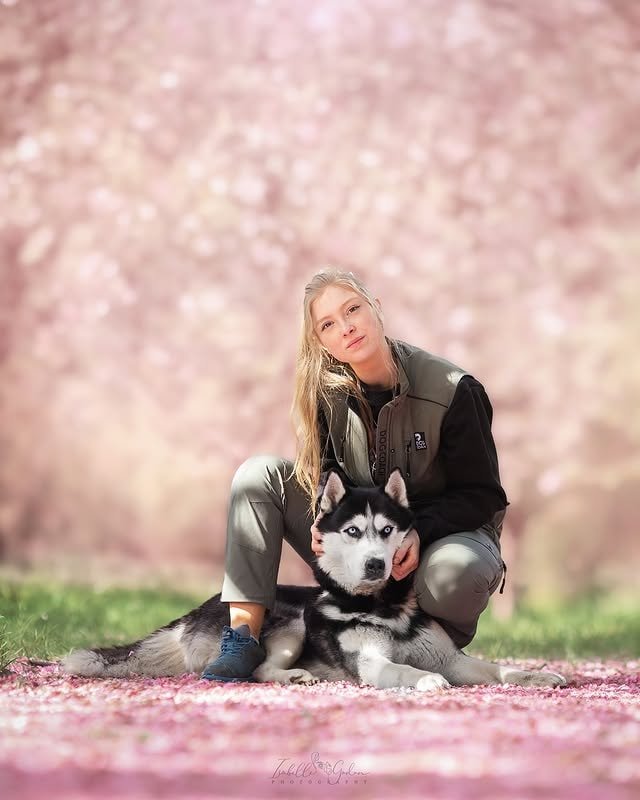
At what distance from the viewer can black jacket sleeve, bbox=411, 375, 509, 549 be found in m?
2.61

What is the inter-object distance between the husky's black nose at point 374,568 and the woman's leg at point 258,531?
0.31 metres

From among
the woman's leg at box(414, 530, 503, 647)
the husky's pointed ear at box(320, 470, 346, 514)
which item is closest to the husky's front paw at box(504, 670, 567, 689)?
the woman's leg at box(414, 530, 503, 647)

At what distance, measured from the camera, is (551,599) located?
5863 mm

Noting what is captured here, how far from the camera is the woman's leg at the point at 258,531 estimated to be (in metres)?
2.63

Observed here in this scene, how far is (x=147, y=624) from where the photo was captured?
466cm

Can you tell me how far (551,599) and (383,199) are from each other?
266 cm

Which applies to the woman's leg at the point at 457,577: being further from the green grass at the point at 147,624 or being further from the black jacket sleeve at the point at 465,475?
the green grass at the point at 147,624

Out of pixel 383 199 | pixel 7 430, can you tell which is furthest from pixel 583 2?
pixel 7 430

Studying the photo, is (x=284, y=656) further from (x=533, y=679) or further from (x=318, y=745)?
(x=318, y=745)

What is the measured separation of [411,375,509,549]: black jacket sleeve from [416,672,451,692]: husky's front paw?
0.39 metres

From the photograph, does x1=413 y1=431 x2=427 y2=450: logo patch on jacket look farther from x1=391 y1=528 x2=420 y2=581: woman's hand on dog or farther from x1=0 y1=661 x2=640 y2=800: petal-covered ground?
x1=0 y1=661 x2=640 y2=800: petal-covered ground

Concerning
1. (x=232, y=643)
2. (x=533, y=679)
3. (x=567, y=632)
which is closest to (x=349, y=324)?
(x=232, y=643)

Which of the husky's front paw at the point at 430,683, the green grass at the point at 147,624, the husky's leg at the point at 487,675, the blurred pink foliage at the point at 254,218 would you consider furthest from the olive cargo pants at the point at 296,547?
the blurred pink foliage at the point at 254,218

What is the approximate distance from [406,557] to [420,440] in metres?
0.31
